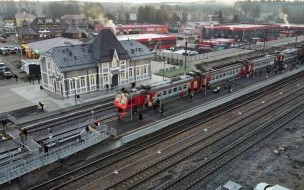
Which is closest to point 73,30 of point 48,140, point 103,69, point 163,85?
point 103,69

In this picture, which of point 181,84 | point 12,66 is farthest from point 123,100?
point 12,66

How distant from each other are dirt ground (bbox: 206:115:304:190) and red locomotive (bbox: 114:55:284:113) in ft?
47.3

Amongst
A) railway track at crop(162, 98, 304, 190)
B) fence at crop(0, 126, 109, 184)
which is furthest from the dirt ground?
fence at crop(0, 126, 109, 184)

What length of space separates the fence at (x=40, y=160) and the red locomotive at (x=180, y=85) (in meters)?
7.75

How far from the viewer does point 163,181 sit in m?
21.8

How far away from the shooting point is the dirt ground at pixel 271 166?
21.9 metres

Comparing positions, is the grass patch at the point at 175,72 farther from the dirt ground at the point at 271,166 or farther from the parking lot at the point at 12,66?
the dirt ground at the point at 271,166

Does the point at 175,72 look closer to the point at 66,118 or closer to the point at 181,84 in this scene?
the point at 181,84

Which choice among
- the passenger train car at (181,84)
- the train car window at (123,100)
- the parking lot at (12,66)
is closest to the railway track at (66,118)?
the passenger train car at (181,84)

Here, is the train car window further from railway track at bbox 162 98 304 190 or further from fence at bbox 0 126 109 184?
railway track at bbox 162 98 304 190

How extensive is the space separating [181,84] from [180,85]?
27cm

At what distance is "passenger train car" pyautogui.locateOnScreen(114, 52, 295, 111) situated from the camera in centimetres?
3516

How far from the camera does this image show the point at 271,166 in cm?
2411

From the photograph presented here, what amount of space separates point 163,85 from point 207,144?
1378 centimetres
